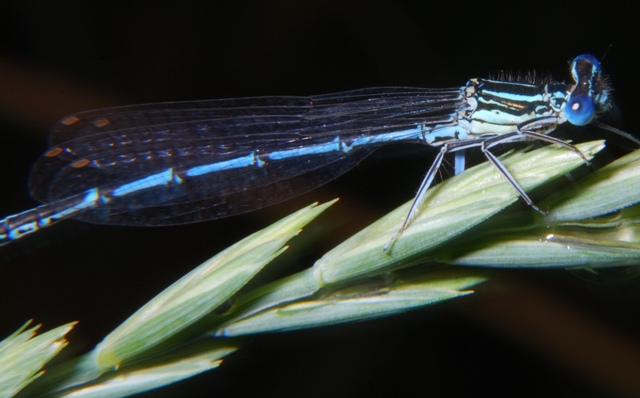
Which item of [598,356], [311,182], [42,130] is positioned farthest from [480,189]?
[42,130]

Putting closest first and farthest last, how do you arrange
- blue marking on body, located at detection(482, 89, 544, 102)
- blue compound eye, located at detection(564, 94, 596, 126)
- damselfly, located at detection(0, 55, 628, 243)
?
1. blue compound eye, located at detection(564, 94, 596, 126)
2. blue marking on body, located at detection(482, 89, 544, 102)
3. damselfly, located at detection(0, 55, 628, 243)

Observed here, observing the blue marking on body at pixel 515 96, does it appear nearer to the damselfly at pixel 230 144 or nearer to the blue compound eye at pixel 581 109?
the damselfly at pixel 230 144

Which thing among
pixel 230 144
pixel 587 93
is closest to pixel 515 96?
pixel 587 93

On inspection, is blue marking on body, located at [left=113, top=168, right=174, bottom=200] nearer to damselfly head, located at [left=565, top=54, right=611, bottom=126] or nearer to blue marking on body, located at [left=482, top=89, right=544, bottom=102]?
blue marking on body, located at [left=482, top=89, right=544, bottom=102]

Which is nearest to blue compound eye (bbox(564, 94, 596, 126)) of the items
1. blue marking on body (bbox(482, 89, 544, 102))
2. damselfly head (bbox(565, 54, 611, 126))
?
damselfly head (bbox(565, 54, 611, 126))

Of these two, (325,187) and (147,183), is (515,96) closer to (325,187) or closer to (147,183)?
(325,187)

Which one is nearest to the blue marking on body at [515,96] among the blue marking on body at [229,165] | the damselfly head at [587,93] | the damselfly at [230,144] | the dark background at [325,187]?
the damselfly at [230,144]
